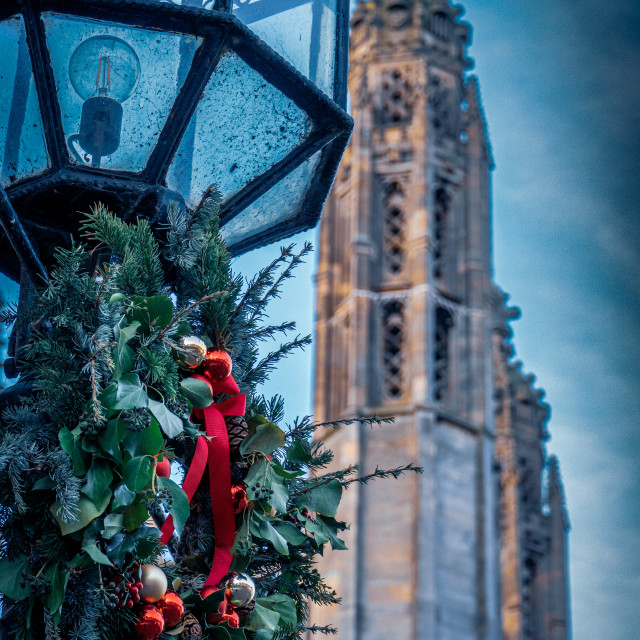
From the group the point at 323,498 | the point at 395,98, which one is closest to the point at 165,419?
the point at 323,498

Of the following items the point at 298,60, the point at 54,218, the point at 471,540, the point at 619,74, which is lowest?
the point at 54,218

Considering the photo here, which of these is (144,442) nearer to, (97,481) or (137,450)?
(137,450)

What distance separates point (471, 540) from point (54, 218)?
637 inches

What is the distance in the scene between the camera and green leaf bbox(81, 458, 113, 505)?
2.83 meters

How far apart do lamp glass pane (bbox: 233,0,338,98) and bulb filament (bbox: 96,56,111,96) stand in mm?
413

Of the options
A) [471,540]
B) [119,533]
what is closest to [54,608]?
[119,533]

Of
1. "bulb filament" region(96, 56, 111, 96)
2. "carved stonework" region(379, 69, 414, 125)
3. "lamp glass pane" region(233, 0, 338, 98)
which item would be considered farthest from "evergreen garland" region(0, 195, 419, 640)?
"carved stonework" region(379, 69, 414, 125)

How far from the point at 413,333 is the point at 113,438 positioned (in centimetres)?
1714

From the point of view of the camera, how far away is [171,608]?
9.62ft

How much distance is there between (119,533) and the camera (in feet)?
9.39

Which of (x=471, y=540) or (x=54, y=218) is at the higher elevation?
(x=471, y=540)

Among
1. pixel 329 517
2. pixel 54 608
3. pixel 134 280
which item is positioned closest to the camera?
pixel 54 608

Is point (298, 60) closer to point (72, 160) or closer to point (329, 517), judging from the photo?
point (72, 160)

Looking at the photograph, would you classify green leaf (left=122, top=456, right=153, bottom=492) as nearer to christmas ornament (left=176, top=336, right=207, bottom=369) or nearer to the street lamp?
christmas ornament (left=176, top=336, right=207, bottom=369)
